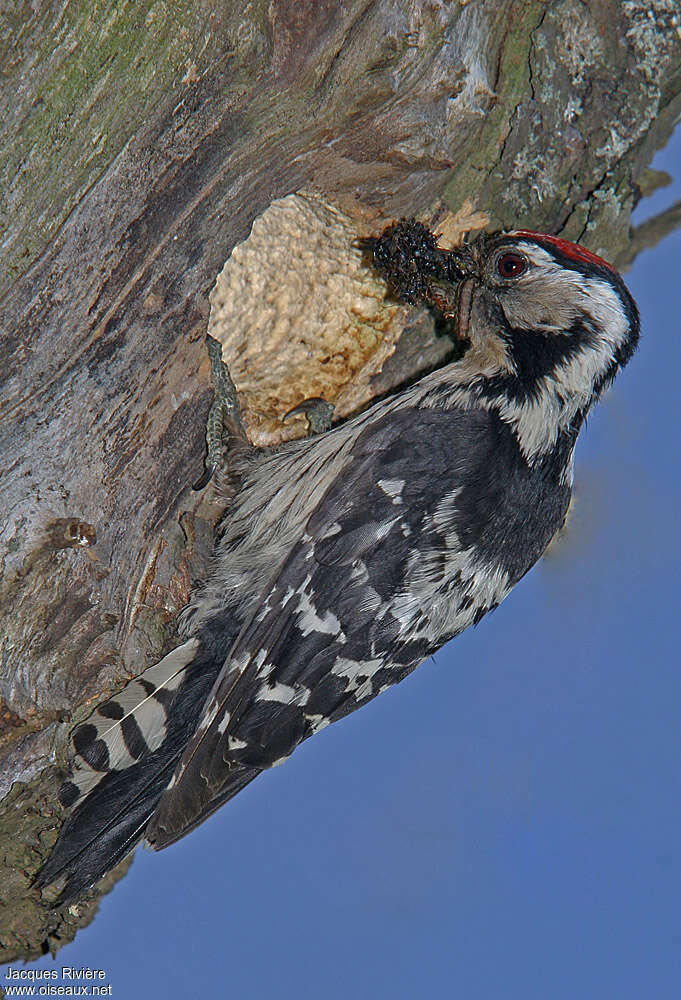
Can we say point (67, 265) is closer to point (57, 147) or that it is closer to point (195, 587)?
point (57, 147)

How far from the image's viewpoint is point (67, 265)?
2428 mm

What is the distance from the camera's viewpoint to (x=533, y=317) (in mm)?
3129

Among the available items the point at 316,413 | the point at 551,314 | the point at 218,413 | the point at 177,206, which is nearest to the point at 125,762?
the point at 218,413

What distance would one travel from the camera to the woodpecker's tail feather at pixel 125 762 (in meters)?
2.98

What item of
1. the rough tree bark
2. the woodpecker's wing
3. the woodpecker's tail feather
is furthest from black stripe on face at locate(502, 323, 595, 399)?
the woodpecker's tail feather

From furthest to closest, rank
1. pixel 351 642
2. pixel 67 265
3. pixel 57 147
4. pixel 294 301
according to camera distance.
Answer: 1. pixel 294 301
2. pixel 351 642
3. pixel 67 265
4. pixel 57 147

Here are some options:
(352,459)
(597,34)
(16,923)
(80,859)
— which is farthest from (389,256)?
(16,923)

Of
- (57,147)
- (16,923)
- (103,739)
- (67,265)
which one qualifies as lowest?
(16,923)

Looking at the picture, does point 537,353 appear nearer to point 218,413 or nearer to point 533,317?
point 533,317

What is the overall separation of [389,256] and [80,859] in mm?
2397

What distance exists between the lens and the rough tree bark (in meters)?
2.33

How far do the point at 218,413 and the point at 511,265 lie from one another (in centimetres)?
118

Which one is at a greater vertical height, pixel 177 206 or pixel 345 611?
pixel 177 206

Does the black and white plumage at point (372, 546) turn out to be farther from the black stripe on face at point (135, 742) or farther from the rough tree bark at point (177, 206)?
the rough tree bark at point (177, 206)
